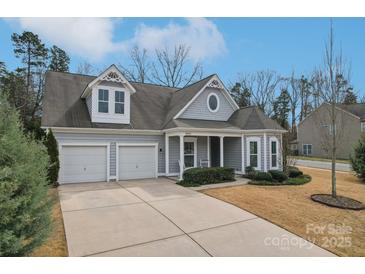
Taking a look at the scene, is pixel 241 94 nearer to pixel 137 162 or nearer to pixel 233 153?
pixel 233 153

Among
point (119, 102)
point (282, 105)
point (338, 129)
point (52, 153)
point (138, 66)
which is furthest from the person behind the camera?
point (282, 105)

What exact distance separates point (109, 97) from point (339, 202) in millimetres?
11811

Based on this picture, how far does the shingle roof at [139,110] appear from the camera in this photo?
12047 millimetres

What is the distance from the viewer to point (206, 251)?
4430mm

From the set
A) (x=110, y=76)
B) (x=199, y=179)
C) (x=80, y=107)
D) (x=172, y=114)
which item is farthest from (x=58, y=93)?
(x=199, y=179)

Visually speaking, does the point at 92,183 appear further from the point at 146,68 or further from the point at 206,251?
the point at 146,68

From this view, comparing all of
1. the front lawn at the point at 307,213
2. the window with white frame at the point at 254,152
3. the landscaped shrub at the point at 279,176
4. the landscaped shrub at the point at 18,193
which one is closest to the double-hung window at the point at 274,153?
the window with white frame at the point at 254,152

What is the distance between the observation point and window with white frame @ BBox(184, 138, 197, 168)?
1443 cm

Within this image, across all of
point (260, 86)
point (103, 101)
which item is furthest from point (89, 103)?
point (260, 86)

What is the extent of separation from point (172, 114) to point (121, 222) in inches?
368

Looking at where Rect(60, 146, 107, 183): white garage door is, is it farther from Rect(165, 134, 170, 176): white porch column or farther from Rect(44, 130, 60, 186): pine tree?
Rect(165, 134, 170, 176): white porch column

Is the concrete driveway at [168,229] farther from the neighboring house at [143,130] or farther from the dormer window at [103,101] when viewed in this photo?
the dormer window at [103,101]

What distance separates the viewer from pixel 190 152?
14.6 metres
